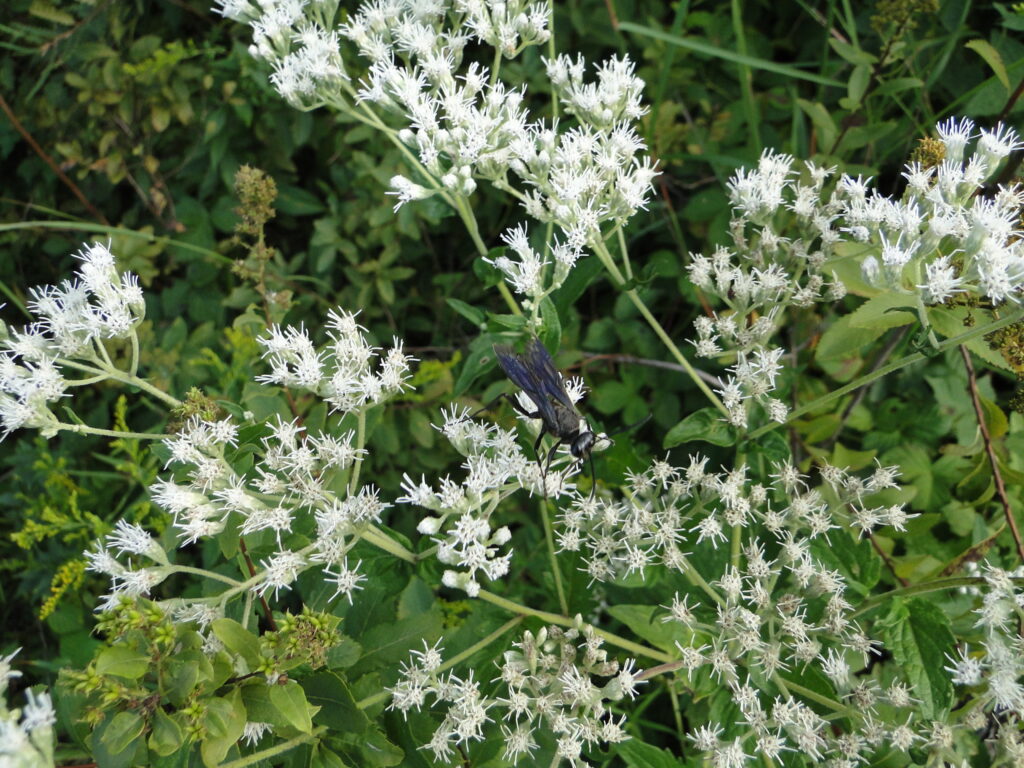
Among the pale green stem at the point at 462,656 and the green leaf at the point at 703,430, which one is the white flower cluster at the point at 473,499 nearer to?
the pale green stem at the point at 462,656

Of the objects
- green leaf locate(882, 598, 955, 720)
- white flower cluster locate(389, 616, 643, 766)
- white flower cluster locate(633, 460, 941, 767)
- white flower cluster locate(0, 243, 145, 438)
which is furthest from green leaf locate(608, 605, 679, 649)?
white flower cluster locate(0, 243, 145, 438)

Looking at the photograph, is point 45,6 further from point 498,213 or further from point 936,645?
point 936,645

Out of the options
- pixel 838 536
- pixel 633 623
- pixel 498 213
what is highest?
pixel 498 213

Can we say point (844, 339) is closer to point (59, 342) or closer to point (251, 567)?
point (251, 567)

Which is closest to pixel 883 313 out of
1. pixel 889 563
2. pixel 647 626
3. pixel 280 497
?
pixel 889 563

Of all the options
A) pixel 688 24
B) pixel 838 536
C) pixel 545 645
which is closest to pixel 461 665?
pixel 545 645

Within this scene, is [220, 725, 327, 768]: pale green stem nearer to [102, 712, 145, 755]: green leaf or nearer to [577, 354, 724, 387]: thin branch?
[102, 712, 145, 755]: green leaf

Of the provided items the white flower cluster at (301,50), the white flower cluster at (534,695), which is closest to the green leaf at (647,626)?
the white flower cluster at (534,695)
